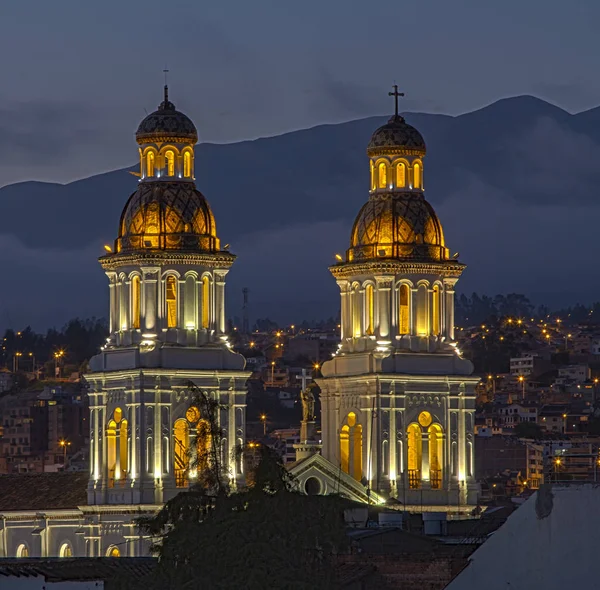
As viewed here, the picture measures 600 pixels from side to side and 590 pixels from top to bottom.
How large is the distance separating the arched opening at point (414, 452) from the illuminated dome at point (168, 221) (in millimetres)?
9756

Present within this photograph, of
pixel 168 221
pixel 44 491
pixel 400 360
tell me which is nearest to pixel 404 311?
pixel 400 360

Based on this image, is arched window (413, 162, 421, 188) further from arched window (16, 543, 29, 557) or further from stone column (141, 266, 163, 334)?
arched window (16, 543, 29, 557)

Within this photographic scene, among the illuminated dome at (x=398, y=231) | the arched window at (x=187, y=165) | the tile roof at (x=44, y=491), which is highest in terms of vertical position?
the arched window at (x=187, y=165)

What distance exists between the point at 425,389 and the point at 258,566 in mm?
45138

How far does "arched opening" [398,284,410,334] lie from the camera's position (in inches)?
4739

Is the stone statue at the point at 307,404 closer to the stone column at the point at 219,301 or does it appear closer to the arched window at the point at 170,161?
the stone column at the point at 219,301

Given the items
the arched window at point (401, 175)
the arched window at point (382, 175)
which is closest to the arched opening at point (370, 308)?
the arched window at point (382, 175)

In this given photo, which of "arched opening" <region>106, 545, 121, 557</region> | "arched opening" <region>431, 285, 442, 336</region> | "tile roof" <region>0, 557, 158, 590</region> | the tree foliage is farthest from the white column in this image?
the tree foliage

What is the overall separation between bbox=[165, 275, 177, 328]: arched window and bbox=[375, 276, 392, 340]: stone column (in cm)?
761

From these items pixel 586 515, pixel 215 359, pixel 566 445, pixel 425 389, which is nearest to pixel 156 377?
pixel 215 359

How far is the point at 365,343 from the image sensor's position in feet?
395

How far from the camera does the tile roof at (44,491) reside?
119562 mm

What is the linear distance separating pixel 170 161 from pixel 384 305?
30.2 ft

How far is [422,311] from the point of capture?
120562 millimetres
